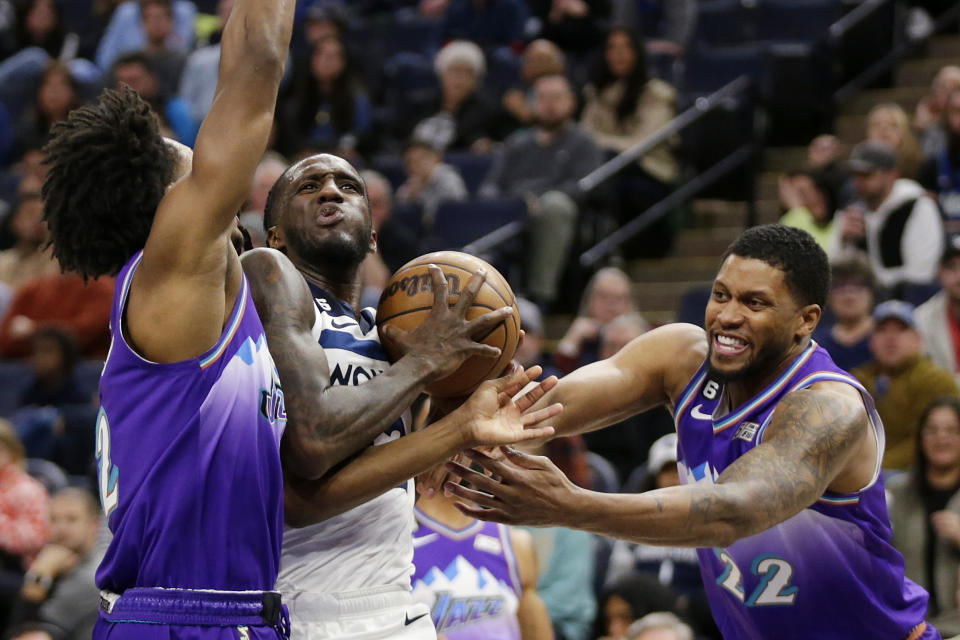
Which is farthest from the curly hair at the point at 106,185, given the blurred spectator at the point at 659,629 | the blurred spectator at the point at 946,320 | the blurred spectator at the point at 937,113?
the blurred spectator at the point at 937,113

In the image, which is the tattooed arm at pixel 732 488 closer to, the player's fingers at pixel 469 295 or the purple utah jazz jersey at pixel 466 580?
the player's fingers at pixel 469 295

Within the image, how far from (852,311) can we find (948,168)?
2057 mm

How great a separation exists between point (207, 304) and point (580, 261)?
6.97 meters

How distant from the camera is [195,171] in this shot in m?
3.38

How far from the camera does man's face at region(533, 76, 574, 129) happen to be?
403 inches

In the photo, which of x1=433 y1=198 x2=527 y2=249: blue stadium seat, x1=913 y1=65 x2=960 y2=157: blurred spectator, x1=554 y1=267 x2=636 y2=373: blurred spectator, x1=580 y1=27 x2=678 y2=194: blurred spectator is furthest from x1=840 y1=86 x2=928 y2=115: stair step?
x1=554 y1=267 x2=636 y2=373: blurred spectator

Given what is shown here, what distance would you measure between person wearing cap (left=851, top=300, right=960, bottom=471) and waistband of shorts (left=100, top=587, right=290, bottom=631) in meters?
4.60

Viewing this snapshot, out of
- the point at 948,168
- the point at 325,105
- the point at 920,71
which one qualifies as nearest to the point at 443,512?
the point at 948,168

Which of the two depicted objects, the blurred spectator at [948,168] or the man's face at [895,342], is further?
the blurred spectator at [948,168]

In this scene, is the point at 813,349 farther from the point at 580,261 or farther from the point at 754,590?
the point at 580,261

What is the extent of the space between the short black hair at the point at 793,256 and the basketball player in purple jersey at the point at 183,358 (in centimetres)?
161

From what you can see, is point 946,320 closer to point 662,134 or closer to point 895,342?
point 895,342

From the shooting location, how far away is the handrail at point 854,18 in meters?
11.6

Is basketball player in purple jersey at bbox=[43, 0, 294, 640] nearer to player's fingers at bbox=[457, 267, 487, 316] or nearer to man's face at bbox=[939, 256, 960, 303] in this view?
player's fingers at bbox=[457, 267, 487, 316]
